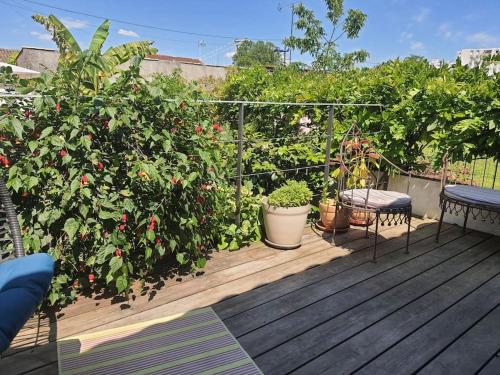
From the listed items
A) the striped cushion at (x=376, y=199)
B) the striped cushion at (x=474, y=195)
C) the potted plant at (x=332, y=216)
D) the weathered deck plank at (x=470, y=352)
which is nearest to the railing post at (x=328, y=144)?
the potted plant at (x=332, y=216)

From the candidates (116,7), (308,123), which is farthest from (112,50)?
(116,7)

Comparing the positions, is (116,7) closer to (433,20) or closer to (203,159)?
(433,20)

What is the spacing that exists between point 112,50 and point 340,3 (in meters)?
11.2

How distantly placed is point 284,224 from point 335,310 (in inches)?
40.1

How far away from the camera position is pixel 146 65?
1541 centimetres

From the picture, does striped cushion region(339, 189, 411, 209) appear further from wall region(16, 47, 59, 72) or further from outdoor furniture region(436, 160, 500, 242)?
wall region(16, 47, 59, 72)

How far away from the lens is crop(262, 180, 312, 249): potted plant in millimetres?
3174

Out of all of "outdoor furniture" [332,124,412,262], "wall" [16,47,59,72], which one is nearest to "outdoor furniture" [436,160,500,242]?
"outdoor furniture" [332,124,412,262]

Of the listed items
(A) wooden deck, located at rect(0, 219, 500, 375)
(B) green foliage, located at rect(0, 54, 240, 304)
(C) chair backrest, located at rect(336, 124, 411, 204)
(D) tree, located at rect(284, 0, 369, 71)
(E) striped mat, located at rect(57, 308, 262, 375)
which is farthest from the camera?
(D) tree, located at rect(284, 0, 369, 71)

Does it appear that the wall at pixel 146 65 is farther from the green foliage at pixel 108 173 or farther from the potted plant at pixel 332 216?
the green foliage at pixel 108 173

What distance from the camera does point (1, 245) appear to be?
2.03 metres

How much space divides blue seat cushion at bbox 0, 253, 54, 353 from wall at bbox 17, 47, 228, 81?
32.4 feet

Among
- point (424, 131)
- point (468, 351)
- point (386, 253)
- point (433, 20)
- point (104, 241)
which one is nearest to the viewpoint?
point (468, 351)

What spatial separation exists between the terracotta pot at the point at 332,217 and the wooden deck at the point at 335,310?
375 mm
